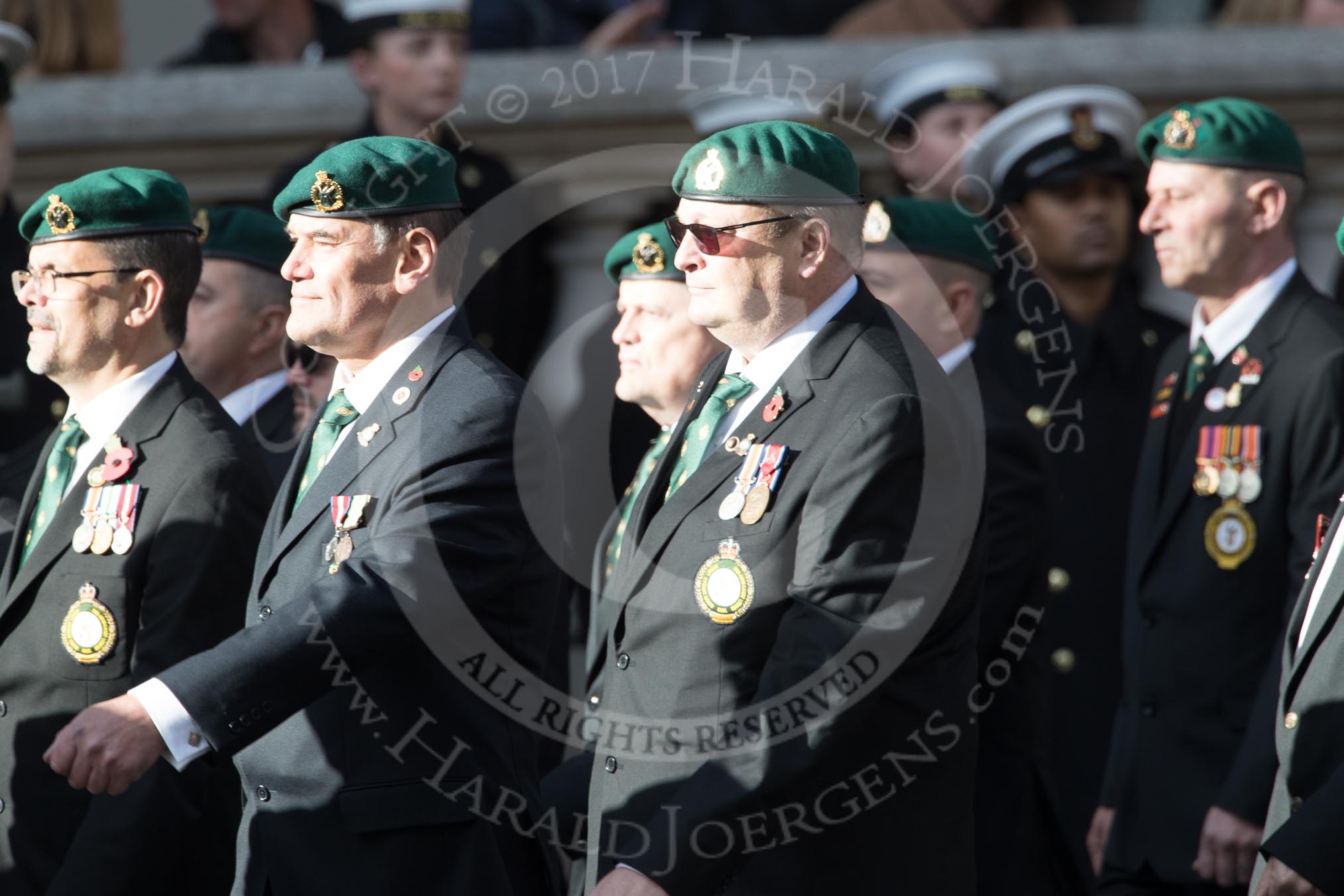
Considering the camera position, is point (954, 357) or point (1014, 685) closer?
point (1014, 685)

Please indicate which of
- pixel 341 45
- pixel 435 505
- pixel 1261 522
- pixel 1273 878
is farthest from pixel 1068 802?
pixel 341 45

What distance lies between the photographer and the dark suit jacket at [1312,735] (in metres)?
3.32

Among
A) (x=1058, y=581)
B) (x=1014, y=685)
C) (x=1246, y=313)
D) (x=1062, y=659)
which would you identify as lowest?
(x=1062, y=659)

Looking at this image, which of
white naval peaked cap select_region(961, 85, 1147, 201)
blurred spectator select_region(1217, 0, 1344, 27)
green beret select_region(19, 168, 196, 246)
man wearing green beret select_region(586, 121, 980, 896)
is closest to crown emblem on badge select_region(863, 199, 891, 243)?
white naval peaked cap select_region(961, 85, 1147, 201)

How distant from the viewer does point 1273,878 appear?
10.9ft

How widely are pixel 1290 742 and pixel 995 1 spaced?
15.6 ft

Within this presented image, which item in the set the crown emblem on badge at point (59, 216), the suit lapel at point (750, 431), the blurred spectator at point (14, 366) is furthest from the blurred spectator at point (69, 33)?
the suit lapel at point (750, 431)

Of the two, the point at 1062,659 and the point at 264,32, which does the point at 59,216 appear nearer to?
the point at 1062,659

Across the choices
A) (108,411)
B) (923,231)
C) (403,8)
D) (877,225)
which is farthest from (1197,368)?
(403,8)

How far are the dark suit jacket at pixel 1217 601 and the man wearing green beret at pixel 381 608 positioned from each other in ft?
5.21

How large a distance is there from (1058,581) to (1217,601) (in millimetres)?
871

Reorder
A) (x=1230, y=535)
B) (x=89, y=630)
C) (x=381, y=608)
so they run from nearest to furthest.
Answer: (x=381, y=608) → (x=89, y=630) → (x=1230, y=535)

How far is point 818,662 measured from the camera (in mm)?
3191

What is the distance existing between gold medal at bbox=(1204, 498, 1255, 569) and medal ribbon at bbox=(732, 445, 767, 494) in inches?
63.9
